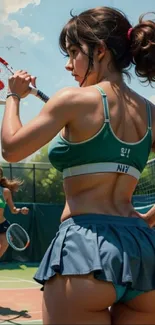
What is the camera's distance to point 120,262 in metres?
1.65

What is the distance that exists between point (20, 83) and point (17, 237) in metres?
5.10

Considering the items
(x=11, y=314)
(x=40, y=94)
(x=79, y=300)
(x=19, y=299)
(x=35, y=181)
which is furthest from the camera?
(x=35, y=181)

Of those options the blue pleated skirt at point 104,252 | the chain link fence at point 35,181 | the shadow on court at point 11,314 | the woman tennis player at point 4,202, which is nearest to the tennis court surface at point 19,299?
the shadow on court at point 11,314

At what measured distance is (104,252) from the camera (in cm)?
164

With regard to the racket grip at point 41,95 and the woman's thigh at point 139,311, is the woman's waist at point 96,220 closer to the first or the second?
the woman's thigh at point 139,311

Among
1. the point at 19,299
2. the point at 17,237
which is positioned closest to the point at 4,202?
the point at 17,237

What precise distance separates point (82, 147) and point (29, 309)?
176 inches

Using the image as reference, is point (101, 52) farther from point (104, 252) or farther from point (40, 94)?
point (104, 252)

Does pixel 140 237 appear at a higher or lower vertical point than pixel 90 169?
lower

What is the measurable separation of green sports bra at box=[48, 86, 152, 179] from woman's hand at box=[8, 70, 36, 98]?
225 mm

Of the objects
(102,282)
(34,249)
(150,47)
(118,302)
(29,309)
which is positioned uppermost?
(150,47)

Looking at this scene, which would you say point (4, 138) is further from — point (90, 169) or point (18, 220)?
point (18, 220)

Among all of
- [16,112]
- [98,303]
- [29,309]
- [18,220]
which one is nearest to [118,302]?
[98,303]

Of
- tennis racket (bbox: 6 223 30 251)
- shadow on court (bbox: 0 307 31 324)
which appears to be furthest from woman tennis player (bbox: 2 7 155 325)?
tennis racket (bbox: 6 223 30 251)
